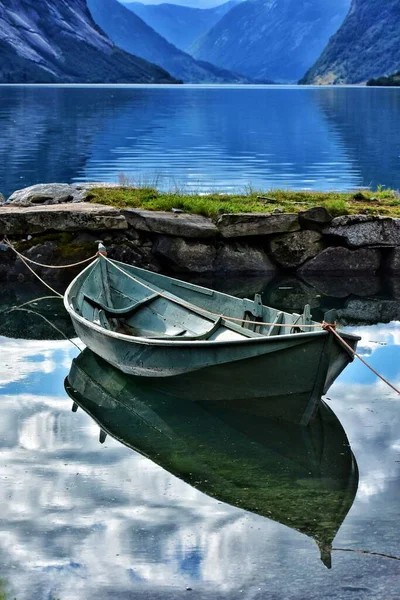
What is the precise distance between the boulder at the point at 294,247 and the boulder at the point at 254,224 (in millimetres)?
277

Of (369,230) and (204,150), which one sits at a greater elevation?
(369,230)

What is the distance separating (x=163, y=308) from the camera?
15461 millimetres

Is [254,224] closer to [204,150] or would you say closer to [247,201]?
[247,201]

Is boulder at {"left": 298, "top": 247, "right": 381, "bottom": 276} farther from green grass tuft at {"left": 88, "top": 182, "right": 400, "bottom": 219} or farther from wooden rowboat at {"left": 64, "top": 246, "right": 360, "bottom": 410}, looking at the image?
wooden rowboat at {"left": 64, "top": 246, "right": 360, "bottom": 410}

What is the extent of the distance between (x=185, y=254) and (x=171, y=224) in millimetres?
768

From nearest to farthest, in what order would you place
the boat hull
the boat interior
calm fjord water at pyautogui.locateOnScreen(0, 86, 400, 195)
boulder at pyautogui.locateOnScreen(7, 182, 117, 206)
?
the boat hull < the boat interior < boulder at pyautogui.locateOnScreen(7, 182, 117, 206) < calm fjord water at pyautogui.locateOnScreen(0, 86, 400, 195)

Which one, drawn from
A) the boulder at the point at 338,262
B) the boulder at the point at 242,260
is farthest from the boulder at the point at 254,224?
the boulder at the point at 338,262

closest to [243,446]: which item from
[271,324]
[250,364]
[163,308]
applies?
[250,364]

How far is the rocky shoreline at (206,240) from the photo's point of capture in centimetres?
2203

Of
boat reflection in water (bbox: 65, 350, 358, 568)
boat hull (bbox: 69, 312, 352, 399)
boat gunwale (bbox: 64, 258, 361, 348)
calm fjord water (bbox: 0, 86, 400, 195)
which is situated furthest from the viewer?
calm fjord water (bbox: 0, 86, 400, 195)

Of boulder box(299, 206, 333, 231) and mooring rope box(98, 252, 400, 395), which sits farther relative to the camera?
boulder box(299, 206, 333, 231)

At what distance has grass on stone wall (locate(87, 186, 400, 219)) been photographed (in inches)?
901

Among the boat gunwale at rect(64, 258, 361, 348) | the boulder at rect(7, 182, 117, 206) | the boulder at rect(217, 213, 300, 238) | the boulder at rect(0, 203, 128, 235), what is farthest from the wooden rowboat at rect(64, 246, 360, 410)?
the boulder at rect(7, 182, 117, 206)

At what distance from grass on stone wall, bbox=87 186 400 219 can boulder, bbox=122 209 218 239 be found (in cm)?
68
